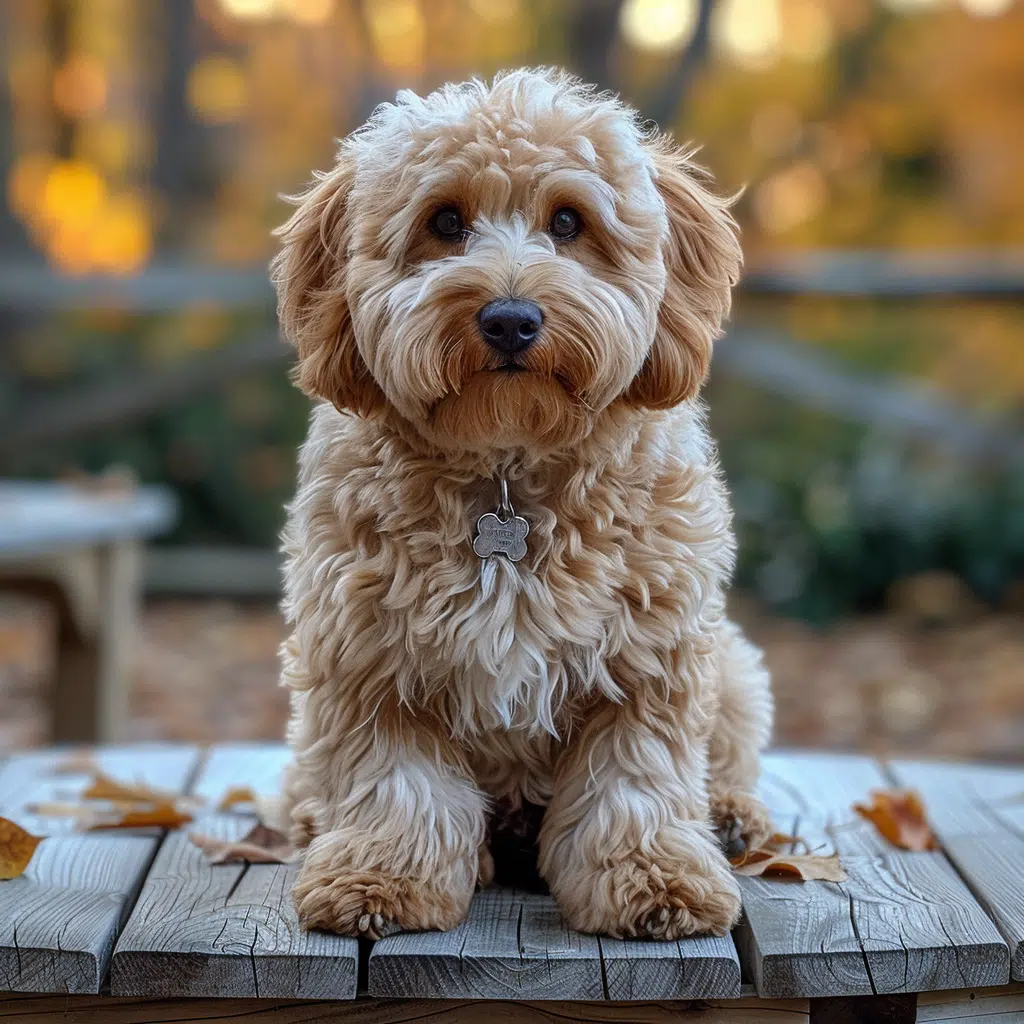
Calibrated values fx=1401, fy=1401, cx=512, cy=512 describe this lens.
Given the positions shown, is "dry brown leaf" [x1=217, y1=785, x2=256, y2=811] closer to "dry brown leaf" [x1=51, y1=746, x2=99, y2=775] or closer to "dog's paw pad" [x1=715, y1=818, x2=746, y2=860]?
"dry brown leaf" [x1=51, y1=746, x2=99, y2=775]

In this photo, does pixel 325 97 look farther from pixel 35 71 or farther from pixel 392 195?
pixel 392 195

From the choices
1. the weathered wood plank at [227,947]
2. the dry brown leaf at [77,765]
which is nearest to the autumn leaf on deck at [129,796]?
the dry brown leaf at [77,765]

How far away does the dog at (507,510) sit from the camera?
8.30ft

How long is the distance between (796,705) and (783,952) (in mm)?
5405

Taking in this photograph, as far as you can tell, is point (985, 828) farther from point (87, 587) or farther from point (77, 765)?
point (87, 587)

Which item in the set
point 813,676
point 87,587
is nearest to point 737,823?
point 87,587

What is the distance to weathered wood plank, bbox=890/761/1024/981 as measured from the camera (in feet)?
9.50

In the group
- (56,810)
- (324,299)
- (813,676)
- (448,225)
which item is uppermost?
(448,225)

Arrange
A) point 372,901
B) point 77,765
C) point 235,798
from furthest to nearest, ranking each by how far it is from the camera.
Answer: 1. point 77,765
2. point 235,798
3. point 372,901

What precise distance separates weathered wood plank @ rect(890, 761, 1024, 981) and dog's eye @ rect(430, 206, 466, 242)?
172cm

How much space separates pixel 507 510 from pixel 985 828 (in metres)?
1.69

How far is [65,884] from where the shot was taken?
299 cm

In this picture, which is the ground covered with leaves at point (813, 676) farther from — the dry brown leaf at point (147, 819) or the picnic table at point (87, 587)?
the dry brown leaf at point (147, 819)

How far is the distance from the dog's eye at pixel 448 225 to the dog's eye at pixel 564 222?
17cm
